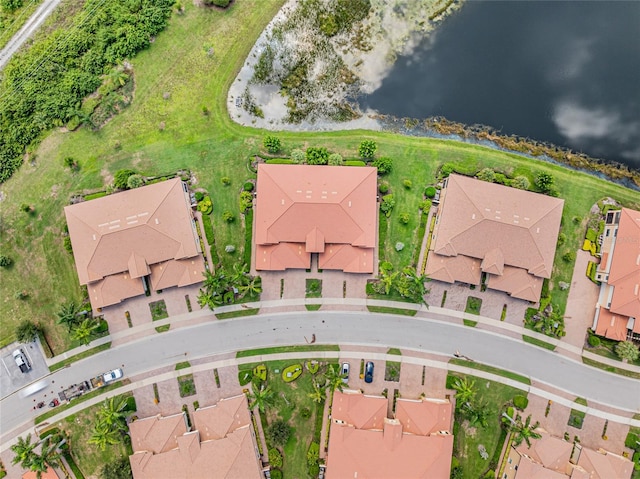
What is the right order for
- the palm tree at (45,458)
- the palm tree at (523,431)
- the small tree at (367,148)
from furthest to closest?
the small tree at (367,148) → the palm tree at (45,458) → the palm tree at (523,431)

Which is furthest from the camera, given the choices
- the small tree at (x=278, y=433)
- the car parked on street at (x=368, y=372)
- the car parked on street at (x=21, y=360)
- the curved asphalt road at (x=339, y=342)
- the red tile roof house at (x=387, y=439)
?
the curved asphalt road at (x=339, y=342)

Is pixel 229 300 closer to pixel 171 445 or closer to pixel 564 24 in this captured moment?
pixel 171 445

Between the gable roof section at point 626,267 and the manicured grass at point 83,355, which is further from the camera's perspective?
the manicured grass at point 83,355

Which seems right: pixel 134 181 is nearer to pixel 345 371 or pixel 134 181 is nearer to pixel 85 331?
pixel 85 331

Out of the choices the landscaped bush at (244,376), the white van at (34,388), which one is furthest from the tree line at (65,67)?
the landscaped bush at (244,376)

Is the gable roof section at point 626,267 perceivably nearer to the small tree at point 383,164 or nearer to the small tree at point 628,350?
the small tree at point 628,350

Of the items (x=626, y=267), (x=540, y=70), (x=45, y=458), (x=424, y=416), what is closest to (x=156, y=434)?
(x=45, y=458)

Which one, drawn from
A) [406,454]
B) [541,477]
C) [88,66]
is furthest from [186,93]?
[541,477]

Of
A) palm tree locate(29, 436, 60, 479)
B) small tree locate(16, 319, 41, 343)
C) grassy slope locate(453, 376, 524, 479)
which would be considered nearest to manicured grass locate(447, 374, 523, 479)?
grassy slope locate(453, 376, 524, 479)
